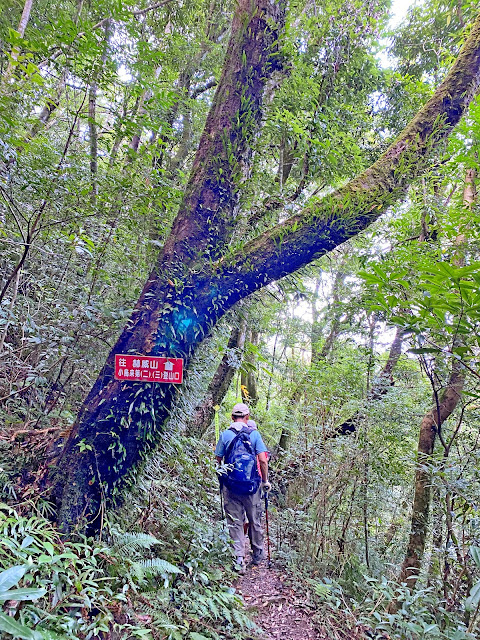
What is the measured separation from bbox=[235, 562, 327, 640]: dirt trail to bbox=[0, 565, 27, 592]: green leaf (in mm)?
2534

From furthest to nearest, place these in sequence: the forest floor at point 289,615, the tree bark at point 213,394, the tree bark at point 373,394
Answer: the tree bark at point 213,394, the tree bark at point 373,394, the forest floor at point 289,615

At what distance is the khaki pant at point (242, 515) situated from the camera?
4.13m

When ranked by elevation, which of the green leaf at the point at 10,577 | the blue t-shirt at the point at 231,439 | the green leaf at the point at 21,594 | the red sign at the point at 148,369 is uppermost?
the red sign at the point at 148,369

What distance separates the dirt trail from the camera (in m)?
3.05

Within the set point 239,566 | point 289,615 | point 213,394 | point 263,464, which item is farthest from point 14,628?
point 213,394

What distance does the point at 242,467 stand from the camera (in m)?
4.09

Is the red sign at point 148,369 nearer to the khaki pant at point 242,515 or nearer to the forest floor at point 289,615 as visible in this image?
the forest floor at point 289,615

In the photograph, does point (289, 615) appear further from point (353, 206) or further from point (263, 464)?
point (353, 206)

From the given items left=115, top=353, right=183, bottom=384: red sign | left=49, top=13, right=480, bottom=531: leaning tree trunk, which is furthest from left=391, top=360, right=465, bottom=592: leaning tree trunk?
left=115, top=353, right=183, bottom=384: red sign

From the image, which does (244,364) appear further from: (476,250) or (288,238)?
(476,250)

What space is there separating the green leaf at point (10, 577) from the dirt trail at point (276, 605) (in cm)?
253

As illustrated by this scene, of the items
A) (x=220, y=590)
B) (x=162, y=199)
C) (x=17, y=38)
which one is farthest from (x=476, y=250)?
(x=17, y=38)

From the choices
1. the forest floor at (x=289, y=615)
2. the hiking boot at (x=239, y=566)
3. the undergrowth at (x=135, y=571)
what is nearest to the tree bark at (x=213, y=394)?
the undergrowth at (x=135, y=571)

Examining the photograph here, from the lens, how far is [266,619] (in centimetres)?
317
